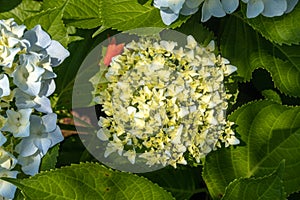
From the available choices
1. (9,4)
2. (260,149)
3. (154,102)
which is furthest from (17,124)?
(9,4)

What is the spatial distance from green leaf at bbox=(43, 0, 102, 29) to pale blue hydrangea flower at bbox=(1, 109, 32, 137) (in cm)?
43

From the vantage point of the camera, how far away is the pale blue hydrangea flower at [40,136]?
1.30 m

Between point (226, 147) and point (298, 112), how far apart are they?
0.61 ft

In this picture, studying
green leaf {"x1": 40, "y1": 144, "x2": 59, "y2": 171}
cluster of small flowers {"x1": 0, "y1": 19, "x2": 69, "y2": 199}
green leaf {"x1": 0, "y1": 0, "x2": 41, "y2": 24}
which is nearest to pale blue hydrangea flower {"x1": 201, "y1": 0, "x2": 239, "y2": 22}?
cluster of small flowers {"x1": 0, "y1": 19, "x2": 69, "y2": 199}

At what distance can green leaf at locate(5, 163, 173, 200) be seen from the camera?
50.1 inches

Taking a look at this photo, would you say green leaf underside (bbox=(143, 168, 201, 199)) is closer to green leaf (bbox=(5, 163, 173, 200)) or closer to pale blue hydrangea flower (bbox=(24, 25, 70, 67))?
green leaf (bbox=(5, 163, 173, 200))

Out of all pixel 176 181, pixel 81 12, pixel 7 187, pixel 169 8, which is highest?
pixel 169 8

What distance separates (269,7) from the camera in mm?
1412

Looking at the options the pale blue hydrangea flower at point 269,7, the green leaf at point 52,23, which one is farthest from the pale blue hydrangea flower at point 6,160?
the pale blue hydrangea flower at point 269,7

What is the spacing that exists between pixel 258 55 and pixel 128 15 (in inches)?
14.1

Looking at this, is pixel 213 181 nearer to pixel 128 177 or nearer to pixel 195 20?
pixel 128 177

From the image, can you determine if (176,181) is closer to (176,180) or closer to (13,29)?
(176,180)

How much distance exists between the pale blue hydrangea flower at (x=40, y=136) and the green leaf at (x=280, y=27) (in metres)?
0.50

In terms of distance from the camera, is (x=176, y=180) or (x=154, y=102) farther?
(x=176, y=180)
